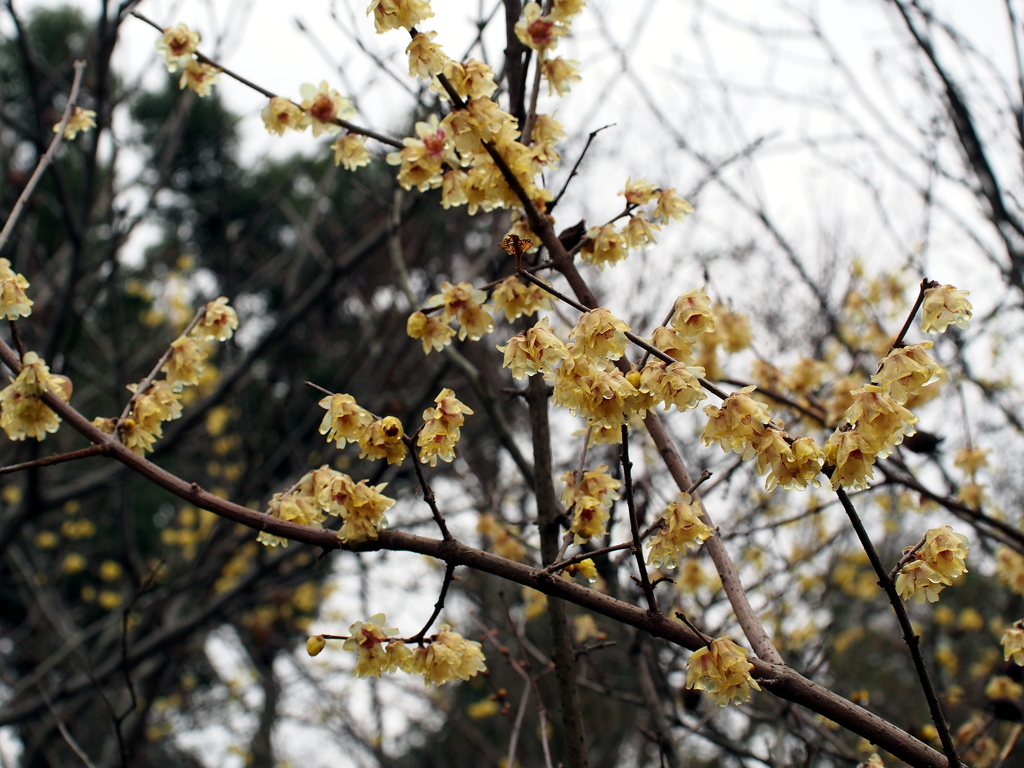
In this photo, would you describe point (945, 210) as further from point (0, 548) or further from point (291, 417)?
point (291, 417)

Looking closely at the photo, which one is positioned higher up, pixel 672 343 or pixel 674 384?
pixel 672 343

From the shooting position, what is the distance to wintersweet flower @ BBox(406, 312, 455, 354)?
175 cm

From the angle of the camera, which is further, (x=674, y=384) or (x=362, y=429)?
(x=362, y=429)

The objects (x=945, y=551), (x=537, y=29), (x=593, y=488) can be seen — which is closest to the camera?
(x=945, y=551)

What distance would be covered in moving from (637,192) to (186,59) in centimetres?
132

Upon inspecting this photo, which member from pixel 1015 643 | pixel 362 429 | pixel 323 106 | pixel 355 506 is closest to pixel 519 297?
pixel 362 429

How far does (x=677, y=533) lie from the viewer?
137 centimetres

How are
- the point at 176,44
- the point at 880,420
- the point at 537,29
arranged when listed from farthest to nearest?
the point at 176,44 < the point at 537,29 < the point at 880,420

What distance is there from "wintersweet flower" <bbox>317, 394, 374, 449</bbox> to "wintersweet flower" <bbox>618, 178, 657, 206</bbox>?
32.7 inches

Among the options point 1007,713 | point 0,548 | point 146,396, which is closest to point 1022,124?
point 1007,713

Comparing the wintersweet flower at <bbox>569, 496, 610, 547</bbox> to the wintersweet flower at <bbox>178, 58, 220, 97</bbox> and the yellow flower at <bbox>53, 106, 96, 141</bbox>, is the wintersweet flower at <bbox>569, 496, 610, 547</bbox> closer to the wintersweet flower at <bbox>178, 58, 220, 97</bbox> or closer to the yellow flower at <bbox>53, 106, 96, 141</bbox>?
the wintersweet flower at <bbox>178, 58, 220, 97</bbox>

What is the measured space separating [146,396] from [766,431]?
136 cm

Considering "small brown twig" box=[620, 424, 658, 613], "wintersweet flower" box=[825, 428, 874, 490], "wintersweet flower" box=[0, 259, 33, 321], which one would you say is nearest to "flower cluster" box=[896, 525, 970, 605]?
"wintersweet flower" box=[825, 428, 874, 490]

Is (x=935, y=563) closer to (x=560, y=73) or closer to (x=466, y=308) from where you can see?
(x=466, y=308)
